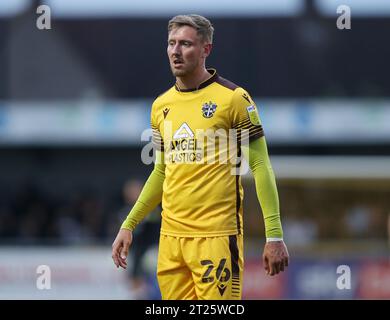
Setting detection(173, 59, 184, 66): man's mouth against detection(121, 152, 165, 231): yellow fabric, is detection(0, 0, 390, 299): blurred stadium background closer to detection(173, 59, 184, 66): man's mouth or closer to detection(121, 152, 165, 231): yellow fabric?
detection(121, 152, 165, 231): yellow fabric

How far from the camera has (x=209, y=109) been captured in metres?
5.88

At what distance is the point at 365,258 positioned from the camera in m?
16.8

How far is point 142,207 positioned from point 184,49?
100 cm

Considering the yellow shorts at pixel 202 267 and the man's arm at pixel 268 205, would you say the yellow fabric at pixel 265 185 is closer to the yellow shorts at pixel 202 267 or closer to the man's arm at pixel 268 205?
the man's arm at pixel 268 205

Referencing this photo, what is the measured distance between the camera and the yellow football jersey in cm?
587

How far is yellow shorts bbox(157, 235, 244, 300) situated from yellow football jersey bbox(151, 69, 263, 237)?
52 mm

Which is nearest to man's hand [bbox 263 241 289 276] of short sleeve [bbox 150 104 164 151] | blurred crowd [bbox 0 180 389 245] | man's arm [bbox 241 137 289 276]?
man's arm [bbox 241 137 289 276]

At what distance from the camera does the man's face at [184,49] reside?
5.83m

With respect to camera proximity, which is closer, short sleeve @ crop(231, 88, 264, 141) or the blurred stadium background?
short sleeve @ crop(231, 88, 264, 141)

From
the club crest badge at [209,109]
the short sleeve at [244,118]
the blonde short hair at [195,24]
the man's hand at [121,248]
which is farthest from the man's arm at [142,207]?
the blonde short hair at [195,24]

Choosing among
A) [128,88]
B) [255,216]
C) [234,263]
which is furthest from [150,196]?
[128,88]

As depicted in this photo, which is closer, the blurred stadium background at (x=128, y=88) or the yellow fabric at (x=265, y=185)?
the yellow fabric at (x=265, y=185)

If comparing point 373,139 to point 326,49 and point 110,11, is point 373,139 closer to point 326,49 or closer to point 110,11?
point 326,49

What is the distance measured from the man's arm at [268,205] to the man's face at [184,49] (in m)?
0.54
